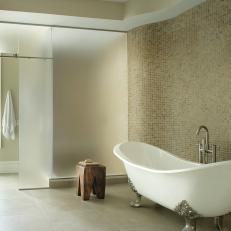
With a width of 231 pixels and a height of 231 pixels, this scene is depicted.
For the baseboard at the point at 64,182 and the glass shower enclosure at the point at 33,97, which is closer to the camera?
the glass shower enclosure at the point at 33,97

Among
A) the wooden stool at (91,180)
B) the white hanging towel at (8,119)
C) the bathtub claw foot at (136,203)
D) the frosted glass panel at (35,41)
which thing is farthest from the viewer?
the white hanging towel at (8,119)

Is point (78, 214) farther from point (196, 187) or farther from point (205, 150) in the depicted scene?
point (205, 150)

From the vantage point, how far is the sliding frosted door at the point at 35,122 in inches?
199

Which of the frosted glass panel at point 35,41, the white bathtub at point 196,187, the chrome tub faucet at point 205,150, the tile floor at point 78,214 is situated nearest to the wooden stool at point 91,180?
the tile floor at point 78,214

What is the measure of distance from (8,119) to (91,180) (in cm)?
228

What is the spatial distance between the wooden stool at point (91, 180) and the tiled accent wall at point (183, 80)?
1076 mm

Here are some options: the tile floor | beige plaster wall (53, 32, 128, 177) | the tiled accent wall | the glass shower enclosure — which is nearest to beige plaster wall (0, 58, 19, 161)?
the glass shower enclosure

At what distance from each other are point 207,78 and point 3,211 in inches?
107

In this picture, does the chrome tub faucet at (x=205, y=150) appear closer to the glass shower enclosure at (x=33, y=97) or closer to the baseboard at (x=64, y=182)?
the baseboard at (x=64, y=182)

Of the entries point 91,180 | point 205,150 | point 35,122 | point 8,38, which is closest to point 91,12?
point 8,38

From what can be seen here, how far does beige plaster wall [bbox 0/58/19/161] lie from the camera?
616 centimetres

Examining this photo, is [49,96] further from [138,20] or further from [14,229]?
[14,229]

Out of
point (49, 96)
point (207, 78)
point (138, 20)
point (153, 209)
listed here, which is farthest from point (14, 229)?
point (138, 20)

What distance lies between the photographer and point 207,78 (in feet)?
14.1
